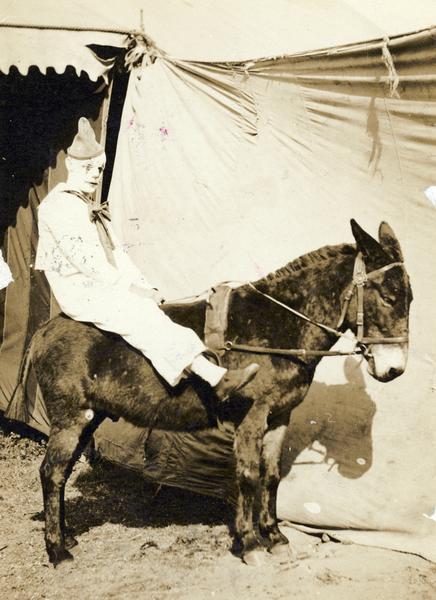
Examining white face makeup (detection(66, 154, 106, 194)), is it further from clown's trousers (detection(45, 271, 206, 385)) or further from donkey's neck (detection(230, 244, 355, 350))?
donkey's neck (detection(230, 244, 355, 350))

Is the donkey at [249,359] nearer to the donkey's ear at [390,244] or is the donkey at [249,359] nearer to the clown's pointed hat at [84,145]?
the donkey's ear at [390,244]

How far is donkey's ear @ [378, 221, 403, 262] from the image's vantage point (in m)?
3.96

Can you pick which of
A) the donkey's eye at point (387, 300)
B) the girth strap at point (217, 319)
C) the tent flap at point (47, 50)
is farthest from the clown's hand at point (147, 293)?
the tent flap at point (47, 50)

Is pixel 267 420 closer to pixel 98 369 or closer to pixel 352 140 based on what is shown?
pixel 98 369

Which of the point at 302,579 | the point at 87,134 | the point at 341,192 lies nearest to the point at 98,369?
the point at 87,134

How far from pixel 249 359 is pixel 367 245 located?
94 centimetres

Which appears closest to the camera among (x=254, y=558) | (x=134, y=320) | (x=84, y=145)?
(x=134, y=320)

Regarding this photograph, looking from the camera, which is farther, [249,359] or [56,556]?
[56,556]

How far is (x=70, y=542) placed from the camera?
4539 millimetres

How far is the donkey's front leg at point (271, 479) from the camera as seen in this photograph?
4496 millimetres

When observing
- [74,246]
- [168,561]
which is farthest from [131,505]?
[74,246]

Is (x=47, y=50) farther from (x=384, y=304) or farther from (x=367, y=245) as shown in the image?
(x=384, y=304)

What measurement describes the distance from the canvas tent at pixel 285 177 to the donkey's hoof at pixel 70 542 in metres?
0.67

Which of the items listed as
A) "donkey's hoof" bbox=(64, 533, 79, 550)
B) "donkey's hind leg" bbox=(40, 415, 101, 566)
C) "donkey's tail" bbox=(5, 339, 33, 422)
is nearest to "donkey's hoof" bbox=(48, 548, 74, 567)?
"donkey's hind leg" bbox=(40, 415, 101, 566)
